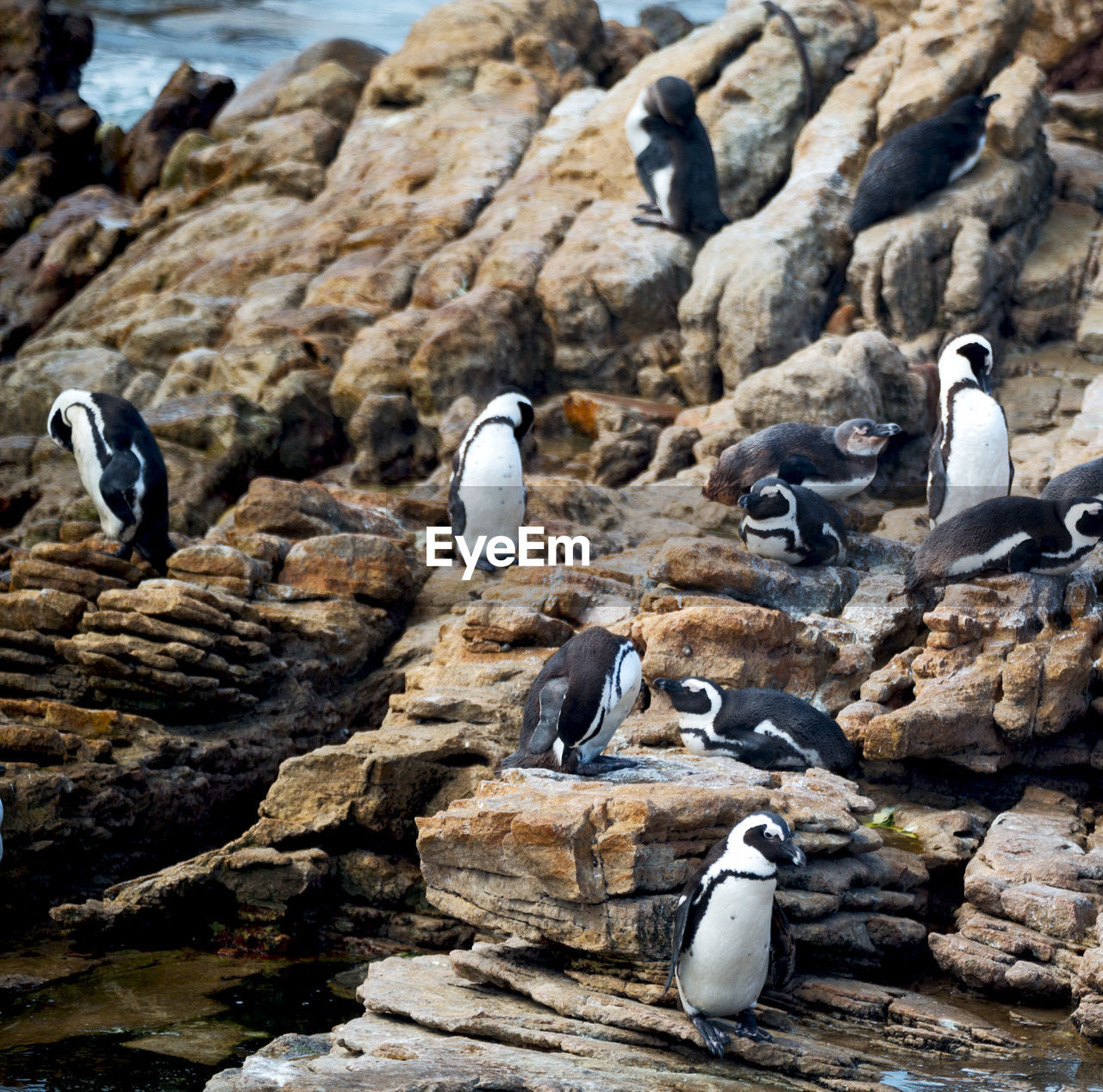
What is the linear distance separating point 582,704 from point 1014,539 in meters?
3.67

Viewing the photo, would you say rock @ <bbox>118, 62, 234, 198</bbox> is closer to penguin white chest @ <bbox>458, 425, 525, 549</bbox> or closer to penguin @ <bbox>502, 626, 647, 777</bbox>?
penguin white chest @ <bbox>458, 425, 525, 549</bbox>

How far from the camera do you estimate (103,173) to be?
26484mm

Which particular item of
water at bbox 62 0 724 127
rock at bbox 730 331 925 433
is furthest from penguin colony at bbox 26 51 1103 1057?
water at bbox 62 0 724 127

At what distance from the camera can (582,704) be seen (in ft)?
22.8

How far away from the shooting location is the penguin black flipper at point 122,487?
11062 millimetres

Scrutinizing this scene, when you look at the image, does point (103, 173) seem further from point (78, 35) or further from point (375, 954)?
point (375, 954)

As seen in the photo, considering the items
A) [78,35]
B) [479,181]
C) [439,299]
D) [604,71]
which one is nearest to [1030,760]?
[439,299]

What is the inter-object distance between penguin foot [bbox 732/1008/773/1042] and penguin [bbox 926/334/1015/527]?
18.8ft

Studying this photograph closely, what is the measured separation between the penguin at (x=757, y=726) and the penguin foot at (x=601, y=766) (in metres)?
0.67

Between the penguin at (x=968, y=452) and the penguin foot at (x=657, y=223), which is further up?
the penguin foot at (x=657, y=223)

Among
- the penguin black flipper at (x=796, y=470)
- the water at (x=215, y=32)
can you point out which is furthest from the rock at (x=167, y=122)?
the penguin black flipper at (x=796, y=470)

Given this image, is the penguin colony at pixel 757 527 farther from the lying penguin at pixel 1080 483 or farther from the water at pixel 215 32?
the water at pixel 215 32

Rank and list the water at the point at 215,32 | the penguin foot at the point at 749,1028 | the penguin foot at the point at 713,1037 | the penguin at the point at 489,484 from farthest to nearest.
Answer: the water at the point at 215,32 → the penguin at the point at 489,484 → the penguin foot at the point at 749,1028 → the penguin foot at the point at 713,1037


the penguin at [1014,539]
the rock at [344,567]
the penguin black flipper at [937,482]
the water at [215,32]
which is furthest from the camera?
the water at [215,32]
